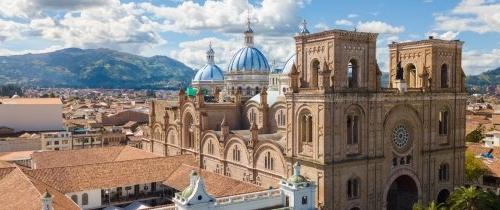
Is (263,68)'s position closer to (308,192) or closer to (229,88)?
(229,88)

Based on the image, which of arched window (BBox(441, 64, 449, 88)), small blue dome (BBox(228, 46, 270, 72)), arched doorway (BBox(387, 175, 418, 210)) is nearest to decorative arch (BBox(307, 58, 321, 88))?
arched doorway (BBox(387, 175, 418, 210))

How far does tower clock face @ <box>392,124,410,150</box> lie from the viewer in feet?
147

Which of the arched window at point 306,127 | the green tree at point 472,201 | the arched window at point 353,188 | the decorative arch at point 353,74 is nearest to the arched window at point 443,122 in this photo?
the green tree at point 472,201

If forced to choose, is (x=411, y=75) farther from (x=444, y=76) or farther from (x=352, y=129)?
(x=352, y=129)

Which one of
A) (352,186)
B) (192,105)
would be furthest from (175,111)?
(352,186)

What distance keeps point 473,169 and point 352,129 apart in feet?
74.0

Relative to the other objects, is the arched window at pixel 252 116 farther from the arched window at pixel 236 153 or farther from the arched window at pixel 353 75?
the arched window at pixel 353 75

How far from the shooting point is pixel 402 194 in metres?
47.6

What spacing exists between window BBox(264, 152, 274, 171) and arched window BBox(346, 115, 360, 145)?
7.89 metres

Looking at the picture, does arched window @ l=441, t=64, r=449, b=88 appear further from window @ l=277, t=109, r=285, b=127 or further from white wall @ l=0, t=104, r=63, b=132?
white wall @ l=0, t=104, r=63, b=132

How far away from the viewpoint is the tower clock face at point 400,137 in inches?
1758

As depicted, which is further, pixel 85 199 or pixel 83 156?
pixel 83 156

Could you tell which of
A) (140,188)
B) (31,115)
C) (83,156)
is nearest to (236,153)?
(140,188)

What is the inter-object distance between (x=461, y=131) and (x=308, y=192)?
20311 millimetres
